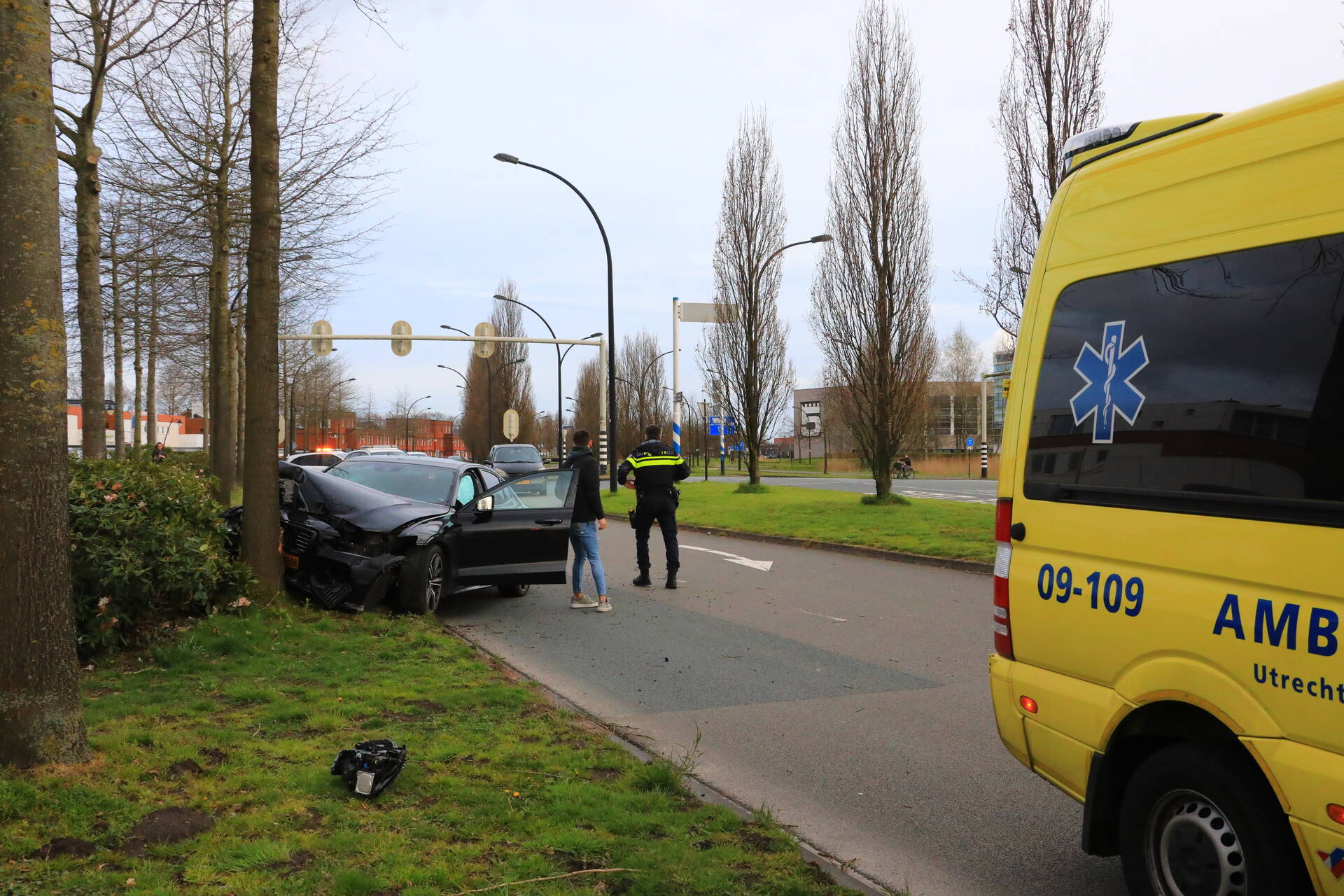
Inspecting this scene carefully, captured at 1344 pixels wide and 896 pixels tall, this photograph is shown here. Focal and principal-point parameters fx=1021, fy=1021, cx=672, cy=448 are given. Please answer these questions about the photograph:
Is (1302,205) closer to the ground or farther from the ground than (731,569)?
farther from the ground

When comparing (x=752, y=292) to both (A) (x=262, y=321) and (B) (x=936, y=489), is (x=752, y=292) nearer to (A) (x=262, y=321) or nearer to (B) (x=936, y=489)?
(B) (x=936, y=489)

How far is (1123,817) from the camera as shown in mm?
3316

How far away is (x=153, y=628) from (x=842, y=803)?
5222 millimetres

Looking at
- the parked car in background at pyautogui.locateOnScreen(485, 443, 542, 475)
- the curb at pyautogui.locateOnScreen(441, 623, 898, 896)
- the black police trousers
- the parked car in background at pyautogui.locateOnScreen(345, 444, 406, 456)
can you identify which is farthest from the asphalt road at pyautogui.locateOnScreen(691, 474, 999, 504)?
the curb at pyautogui.locateOnScreen(441, 623, 898, 896)

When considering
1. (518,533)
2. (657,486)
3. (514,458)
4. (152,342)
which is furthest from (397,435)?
(518,533)

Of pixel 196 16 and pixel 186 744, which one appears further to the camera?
pixel 196 16

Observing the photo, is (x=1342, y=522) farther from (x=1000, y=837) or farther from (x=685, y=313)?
(x=685, y=313)

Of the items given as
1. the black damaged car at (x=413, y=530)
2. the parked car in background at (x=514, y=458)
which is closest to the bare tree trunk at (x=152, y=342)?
the parked car in background at (x=514, y=458)

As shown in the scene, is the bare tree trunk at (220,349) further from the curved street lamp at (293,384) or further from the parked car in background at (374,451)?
the curved street lamp at (293,384)

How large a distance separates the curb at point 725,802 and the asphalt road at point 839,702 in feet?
0.35

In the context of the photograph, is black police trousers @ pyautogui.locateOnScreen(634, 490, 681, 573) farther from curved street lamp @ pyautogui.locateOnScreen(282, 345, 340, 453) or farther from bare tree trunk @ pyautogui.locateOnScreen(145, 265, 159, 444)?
curved street lamp @ pyautogui.locateOnScreen(282, 345, 340, 453)

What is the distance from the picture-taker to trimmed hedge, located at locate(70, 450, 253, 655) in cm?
684

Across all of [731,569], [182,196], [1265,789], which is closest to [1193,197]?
[1265,789]

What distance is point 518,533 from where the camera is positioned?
412 inches
